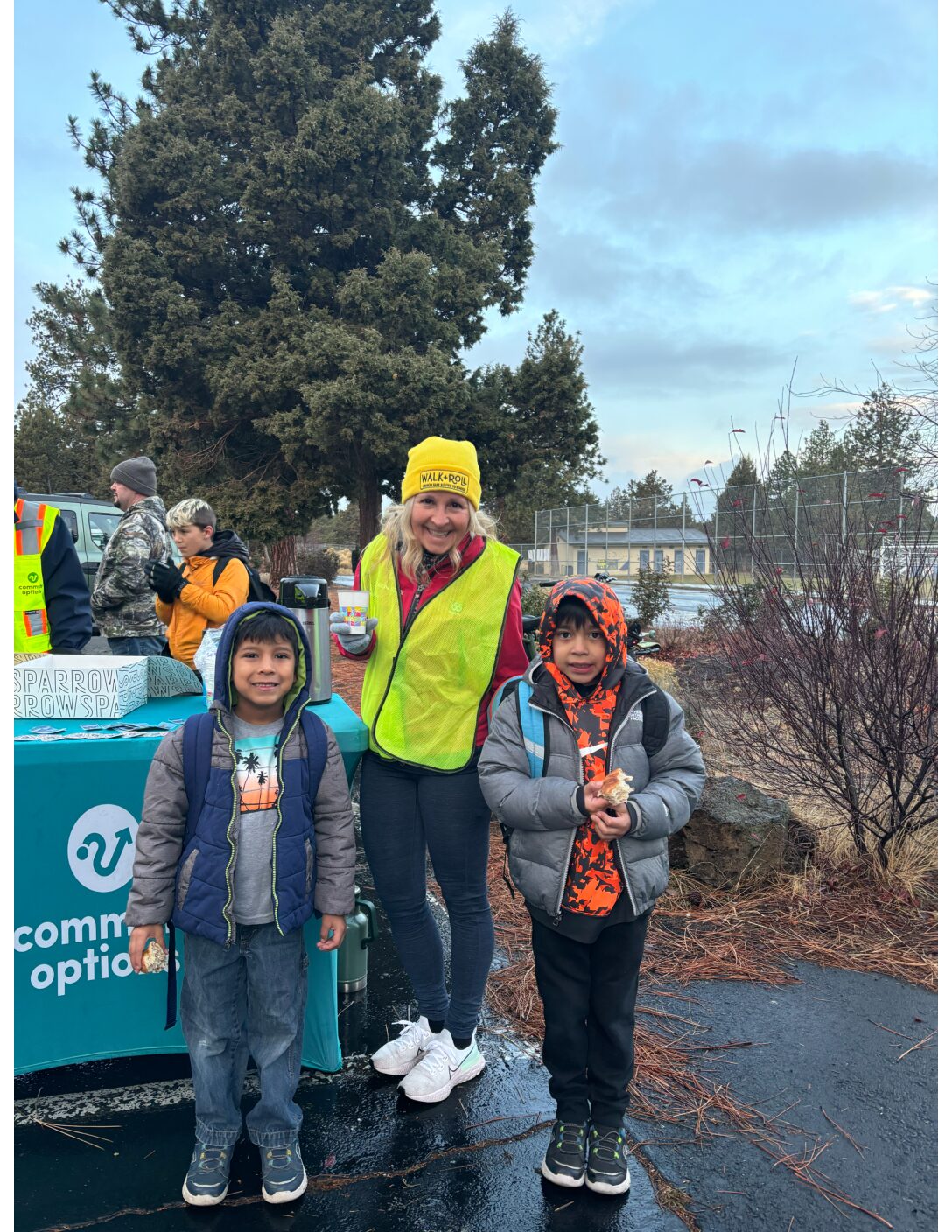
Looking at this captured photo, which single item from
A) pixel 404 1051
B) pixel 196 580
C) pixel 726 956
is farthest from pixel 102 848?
pixel 726 956

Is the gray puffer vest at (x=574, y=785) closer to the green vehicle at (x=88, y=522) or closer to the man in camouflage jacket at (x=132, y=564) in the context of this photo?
the man in camouflage jacket at (x=132, y=564)

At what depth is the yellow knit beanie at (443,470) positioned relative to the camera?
95.1 inches

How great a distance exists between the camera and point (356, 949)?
3102 millimetres

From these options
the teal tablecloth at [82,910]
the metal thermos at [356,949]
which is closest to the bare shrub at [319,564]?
the metal thermos at [356,949]

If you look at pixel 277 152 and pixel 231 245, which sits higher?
pixel 277 152

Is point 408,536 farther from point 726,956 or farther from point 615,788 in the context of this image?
point 726,956

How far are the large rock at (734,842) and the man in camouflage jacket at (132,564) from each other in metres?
3.54

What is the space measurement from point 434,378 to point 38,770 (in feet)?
52.5

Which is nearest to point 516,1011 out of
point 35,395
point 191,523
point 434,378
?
point 191,523

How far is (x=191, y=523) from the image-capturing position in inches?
156

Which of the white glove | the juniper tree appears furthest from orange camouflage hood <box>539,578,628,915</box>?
the juniper tree

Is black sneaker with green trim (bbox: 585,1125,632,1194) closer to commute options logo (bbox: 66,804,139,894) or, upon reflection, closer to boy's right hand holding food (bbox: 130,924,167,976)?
boy's right hand holding food (bbox: 130,924,167,976)

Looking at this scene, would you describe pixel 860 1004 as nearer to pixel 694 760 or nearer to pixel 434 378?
pixel 694 760

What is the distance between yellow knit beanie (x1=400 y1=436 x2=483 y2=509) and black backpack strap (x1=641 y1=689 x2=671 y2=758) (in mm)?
819
